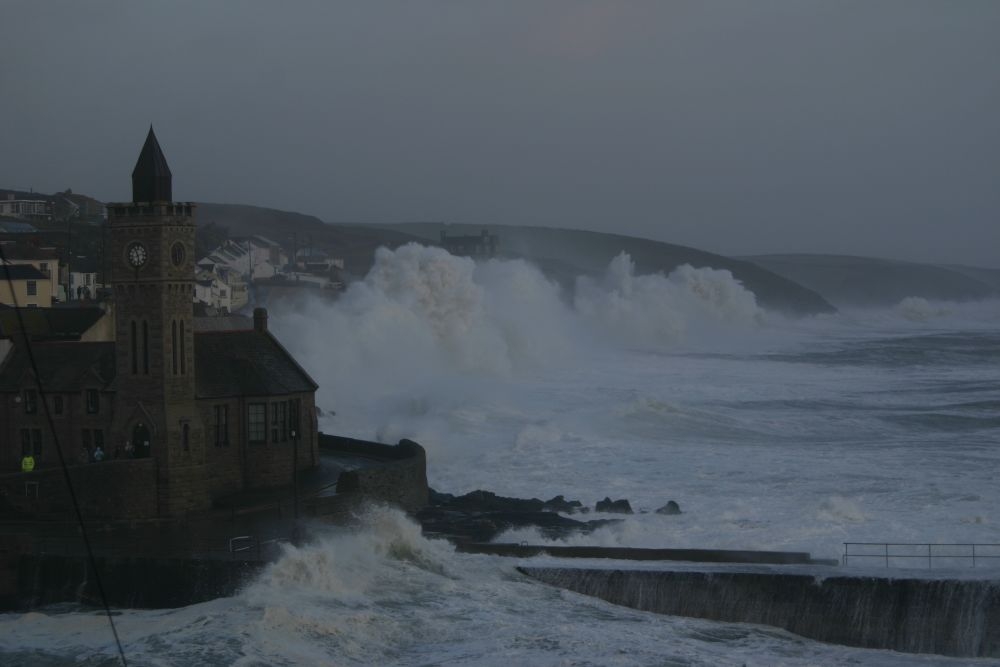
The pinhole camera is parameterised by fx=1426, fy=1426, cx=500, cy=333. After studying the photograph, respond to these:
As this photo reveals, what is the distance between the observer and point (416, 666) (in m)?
17.7

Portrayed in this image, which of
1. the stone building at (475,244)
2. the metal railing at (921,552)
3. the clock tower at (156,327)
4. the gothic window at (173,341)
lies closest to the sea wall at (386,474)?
the clock tower at (156,327)

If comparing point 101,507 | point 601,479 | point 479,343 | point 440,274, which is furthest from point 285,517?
point 440,274

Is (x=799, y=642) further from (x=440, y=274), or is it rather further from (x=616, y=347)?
(x=616, y=347)

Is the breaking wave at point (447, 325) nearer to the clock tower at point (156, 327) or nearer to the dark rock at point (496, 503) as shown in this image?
the dark rock at point (496, 503)

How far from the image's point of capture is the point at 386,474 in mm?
25203

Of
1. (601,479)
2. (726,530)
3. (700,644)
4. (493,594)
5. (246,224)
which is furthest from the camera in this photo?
(246,224)

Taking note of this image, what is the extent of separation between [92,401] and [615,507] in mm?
9916

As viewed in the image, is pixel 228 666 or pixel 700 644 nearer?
pixel 228 666

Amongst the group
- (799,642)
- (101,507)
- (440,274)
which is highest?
(440,274)

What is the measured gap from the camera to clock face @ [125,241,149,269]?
76.1 feet

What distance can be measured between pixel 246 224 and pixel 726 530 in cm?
11615

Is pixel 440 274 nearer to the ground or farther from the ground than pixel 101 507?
farther from the ground

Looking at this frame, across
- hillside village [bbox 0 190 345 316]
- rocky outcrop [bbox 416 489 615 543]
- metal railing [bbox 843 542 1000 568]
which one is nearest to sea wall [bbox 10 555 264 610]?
rocky outcrop [bbox 416 489 615 543]

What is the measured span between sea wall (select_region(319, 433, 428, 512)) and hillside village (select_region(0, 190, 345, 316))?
20.0 feet
